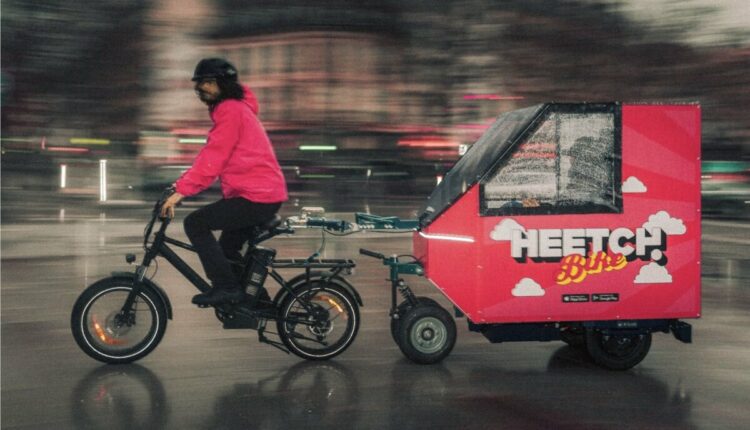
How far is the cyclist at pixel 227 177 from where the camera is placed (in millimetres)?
6469

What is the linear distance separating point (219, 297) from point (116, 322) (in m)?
0.74

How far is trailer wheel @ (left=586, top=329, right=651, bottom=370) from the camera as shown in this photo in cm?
656

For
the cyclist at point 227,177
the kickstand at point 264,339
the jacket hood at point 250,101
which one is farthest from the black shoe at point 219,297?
the jacket hood at point 250,101

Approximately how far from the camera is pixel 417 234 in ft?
23.2

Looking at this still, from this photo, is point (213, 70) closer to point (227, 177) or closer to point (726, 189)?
point (227, 177)

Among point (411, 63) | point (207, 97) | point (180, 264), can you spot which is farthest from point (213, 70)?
point (411, 63)

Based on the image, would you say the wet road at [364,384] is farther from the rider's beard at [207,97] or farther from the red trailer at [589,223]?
the rider's beard at [207,97]

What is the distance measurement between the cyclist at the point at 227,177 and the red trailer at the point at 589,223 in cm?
129

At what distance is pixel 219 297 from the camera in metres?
6.58

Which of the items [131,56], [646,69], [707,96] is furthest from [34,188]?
[707,96]

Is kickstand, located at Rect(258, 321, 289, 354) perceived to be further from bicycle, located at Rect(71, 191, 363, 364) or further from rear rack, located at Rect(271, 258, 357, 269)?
rear rack, located at Rect(271, 258, 357, 269)

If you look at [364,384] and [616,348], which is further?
[616,348]

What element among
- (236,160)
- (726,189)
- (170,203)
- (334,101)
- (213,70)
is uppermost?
(334,101)

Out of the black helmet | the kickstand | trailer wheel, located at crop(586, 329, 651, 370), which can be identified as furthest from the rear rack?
trailer wheel, located at crop(586, 329, 651, 370)
